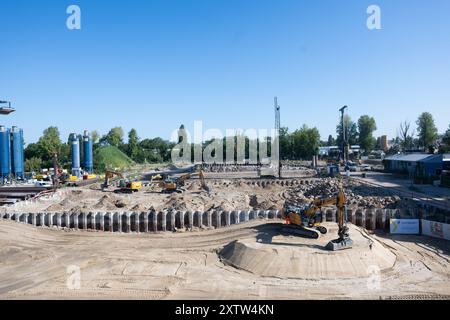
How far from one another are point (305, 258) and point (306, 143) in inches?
3305

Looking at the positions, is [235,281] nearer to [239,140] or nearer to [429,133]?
[239,140]

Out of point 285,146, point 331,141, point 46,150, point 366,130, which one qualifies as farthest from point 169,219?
point 331,141

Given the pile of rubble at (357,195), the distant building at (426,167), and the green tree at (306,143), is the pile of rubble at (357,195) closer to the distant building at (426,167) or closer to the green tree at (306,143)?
the distant building at (426,167)

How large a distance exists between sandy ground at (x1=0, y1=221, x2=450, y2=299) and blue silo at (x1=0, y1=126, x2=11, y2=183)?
115 ft

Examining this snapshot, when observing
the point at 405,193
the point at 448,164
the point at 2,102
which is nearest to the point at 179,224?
the point at 405,193

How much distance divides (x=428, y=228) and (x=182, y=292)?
1408 centimetres

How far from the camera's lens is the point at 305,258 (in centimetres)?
1477

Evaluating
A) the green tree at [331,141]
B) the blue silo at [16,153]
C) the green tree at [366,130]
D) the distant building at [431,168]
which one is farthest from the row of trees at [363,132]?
the blue silo at [16,153]

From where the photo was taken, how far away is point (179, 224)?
2259 cm

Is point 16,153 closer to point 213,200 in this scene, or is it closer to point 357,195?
point 213,200

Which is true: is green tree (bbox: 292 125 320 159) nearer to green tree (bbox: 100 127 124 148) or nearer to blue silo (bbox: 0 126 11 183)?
green tree (bbox: 100 127 124 148)

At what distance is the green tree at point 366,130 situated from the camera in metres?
106

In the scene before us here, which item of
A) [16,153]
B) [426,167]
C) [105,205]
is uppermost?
[16,153]

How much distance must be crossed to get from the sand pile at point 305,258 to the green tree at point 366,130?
316ft
